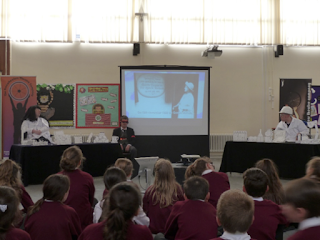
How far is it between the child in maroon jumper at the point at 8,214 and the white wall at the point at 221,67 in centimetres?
655

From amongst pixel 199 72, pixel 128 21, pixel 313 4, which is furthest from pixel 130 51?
pixel 313 4

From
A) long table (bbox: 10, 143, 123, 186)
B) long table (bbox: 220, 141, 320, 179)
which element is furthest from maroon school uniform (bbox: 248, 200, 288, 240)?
long table (bbox: 10, 143, 123, 186)

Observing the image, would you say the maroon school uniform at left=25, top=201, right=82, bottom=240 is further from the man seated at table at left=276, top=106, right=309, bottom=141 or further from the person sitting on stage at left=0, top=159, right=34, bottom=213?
the man seated at table at left=276, top=106, right=309, bottom=141

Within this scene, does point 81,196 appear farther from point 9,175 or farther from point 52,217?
point 52,217

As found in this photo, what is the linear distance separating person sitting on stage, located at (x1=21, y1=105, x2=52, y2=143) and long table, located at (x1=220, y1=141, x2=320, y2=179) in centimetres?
324

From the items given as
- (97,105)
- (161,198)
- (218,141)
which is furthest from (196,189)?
(218,141)

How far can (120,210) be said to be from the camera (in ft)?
4.96

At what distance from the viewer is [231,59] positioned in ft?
27.9

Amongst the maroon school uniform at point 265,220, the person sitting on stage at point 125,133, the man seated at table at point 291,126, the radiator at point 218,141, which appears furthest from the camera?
the radiator at point 218,141

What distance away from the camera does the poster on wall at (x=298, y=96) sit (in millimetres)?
8422

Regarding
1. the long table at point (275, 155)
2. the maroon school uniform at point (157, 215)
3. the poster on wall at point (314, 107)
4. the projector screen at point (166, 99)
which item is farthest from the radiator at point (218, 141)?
the maroon school uniform at point (157, 215)

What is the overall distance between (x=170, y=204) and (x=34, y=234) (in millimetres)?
1064

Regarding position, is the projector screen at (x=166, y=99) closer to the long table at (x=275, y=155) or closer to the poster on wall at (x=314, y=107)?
the long table at (x=275, y=155)

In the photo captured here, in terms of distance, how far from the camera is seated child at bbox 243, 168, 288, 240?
2.08m
